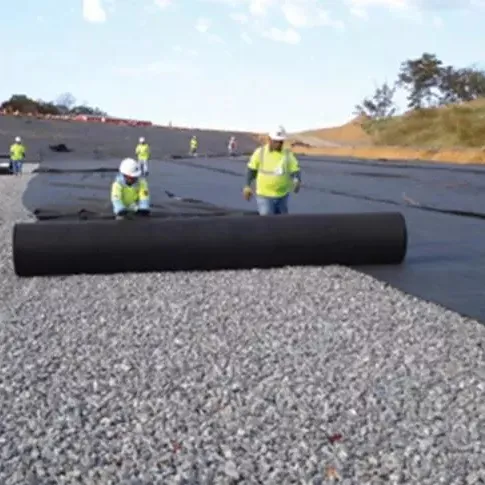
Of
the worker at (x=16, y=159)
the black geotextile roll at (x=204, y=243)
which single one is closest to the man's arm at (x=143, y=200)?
the black geotextile roll at (x=204, y=243)

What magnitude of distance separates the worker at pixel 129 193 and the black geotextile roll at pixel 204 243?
0.86 metres

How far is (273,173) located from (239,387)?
615 centimetres

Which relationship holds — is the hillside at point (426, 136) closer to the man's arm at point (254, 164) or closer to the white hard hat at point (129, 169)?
the man's arm at point (254, 164)

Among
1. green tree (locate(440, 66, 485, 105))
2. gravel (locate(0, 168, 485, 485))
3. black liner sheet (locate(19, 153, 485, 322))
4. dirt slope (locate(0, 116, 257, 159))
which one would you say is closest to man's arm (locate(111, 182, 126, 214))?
gravel (locate(0, 168, 485, 485))

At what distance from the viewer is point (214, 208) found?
53.8ft

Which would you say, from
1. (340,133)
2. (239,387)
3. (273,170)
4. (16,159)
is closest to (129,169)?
(273,170)

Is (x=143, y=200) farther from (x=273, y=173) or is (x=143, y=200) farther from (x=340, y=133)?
(x=340, y=133)

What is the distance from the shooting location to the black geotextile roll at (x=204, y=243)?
10.4 metres

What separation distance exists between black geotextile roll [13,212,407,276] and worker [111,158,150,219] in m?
0.86

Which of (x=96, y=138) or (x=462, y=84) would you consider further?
(x=462, y=84)

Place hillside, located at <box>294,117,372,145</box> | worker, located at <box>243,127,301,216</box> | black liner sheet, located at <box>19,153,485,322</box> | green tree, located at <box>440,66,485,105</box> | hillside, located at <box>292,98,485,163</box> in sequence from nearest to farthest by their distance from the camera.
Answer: black liner sheet, located at <box>19,153,485,322</box>
worker, located at <box>243,127,301,216</box>
hillside, located at <box>292,98,485,163</box>
green tree, located at <box>440,66,485,105</box>
hillside, located at <box>294,117,372,145</box>

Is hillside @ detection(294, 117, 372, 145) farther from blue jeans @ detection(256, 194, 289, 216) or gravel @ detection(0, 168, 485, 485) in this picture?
gravel @ detection(0, 168, 485, 485)

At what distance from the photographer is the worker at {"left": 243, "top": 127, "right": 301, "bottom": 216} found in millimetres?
12039

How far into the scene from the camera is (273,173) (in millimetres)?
12047
